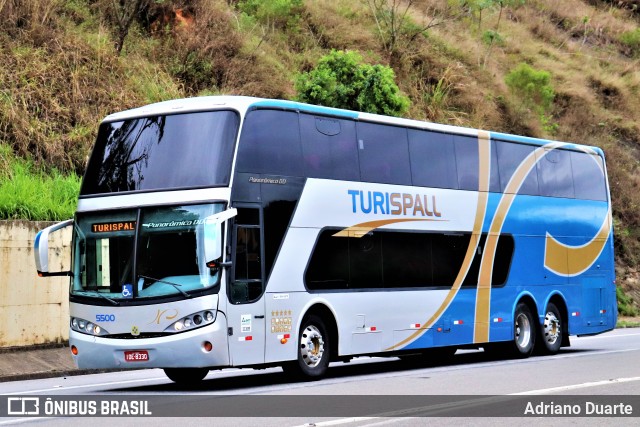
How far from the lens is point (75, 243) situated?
52.3ft

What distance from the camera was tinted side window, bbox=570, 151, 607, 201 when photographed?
23.7 m

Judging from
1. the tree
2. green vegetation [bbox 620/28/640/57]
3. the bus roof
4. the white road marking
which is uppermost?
green vegetation [bbox 620/28/640/57]

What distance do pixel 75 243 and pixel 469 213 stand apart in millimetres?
7596

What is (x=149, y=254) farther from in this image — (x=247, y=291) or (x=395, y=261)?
(x=395, y=261)

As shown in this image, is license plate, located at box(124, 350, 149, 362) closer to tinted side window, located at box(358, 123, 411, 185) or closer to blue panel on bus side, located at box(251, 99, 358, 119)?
blue panel on bus side, located at box(251, 99, 358, 119)

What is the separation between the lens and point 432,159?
19.5m

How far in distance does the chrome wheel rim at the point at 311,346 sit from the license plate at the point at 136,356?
252cm

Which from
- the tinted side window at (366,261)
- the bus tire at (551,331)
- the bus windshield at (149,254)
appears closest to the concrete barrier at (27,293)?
the bus windshield at (149,254)

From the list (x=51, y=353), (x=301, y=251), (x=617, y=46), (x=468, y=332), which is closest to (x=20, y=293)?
(x=51, y=353)

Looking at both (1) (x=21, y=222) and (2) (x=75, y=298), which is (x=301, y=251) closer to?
(2) (x=75, y=298)

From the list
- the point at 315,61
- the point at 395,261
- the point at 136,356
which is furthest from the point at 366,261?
the point at 315,61

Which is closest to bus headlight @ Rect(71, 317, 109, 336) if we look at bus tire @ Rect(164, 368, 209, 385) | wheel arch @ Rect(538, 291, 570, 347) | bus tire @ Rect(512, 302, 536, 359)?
bus tire @ Rect(164, 368, 209, 385)

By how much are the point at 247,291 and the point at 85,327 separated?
235cm

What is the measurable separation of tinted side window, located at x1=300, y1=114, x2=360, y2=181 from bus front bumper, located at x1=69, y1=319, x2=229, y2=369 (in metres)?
3.24
